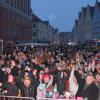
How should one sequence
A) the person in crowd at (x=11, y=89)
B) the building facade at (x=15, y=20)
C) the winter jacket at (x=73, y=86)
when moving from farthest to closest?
1. the building facade at (x=15, y=20)
2. the winter jacket at (x=73, y=86)
3. the person in crowd at (x=11, y=89)

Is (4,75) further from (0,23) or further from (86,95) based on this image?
(0,23)

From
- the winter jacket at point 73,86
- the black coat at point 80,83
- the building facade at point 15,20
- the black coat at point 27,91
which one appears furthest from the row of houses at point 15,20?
the black coat at point 27,91

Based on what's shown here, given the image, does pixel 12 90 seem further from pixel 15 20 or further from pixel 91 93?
pixel 15 20

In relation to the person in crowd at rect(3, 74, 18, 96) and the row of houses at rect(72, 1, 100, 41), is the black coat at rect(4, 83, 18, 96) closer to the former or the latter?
the person in crowd at rect(3, 74, 18, 96)

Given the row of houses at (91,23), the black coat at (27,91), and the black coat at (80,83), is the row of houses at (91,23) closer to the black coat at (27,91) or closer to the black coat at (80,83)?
the black coat at (80,83)

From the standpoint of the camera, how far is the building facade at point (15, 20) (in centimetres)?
7062

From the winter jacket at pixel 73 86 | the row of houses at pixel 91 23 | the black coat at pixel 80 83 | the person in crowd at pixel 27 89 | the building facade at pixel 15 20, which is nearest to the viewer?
the person in crowd at pixel 27 89

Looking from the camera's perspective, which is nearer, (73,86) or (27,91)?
(27,91)

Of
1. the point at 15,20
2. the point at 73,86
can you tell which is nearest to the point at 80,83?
the point at 73,86

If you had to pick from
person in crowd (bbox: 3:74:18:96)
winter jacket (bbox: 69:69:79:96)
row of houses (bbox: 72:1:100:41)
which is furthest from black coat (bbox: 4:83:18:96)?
row of houses (bbox: 72:1:100:41)

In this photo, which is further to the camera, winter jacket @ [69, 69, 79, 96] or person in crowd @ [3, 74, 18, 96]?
winter jacket @ [69, 69, 79, 96]

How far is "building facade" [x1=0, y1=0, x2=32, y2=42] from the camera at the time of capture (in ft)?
232

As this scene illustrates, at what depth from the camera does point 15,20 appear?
84.1 m

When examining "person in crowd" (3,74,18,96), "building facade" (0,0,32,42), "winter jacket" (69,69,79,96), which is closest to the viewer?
"person in crowd" (3,74,18,96)
